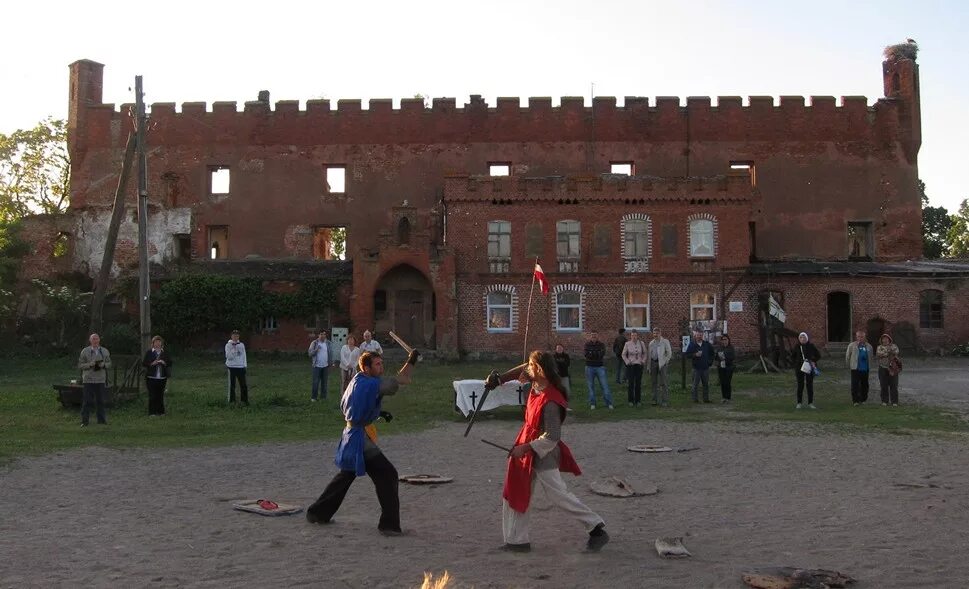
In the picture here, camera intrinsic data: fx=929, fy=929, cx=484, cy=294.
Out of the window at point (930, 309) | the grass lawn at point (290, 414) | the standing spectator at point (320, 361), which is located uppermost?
the window at point (930, 309)

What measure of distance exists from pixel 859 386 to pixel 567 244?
1824 centimetres

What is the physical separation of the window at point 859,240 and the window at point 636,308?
14.0 metres

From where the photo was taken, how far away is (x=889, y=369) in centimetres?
2062

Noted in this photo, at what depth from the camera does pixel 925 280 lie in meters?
38.8

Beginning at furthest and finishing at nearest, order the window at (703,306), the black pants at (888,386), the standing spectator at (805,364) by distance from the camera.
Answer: the window at (703,306)
the black pants at (888,386)
the standing spectator at (805,364)

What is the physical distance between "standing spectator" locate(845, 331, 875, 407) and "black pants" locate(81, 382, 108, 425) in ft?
50.4

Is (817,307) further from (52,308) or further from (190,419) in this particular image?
(52,308)

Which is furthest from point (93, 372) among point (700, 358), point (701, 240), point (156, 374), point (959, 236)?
point (959, 236)

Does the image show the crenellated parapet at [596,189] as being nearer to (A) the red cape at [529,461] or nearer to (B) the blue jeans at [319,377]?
(B) the blue jeans at [319,377]

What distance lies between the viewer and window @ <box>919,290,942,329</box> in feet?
128

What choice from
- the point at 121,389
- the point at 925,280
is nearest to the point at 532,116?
the point at 925,280

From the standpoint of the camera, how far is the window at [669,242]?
3797 cm

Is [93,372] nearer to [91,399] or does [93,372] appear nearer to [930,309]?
[91,399]

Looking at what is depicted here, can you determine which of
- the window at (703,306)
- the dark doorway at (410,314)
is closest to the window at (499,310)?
the dark doorway at (410,314)
